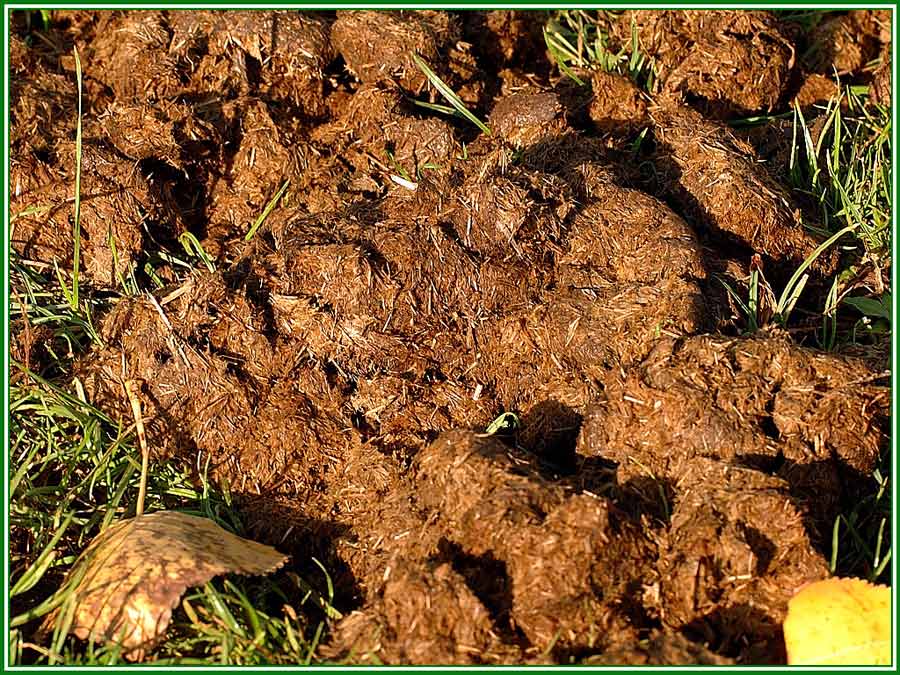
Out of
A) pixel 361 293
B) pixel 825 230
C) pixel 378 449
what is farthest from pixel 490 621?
pixel 825 230

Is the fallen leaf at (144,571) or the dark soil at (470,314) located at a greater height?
the dark soil at (470,314)

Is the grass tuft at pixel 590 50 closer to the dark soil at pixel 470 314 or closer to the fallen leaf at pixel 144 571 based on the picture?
the dark soil at pixel 470 314

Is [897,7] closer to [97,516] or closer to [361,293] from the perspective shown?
[361,293]

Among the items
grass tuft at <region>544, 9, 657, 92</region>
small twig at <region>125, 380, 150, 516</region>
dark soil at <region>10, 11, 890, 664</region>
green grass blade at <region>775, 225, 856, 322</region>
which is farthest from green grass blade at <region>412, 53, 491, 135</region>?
small twig at <region>125, 380, 150, 516</region>

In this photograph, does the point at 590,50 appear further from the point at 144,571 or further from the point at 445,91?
the point at 144,571

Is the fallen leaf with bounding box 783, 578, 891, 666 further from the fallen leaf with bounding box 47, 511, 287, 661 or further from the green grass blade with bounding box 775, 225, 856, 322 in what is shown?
the fallen leaf with bounding box 47, 511, 287, 661

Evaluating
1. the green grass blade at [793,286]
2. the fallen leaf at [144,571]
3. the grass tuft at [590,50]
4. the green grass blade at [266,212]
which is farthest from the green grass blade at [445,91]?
the fallen leaf at [144,571]

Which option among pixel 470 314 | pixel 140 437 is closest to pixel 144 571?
pixel 140 437
